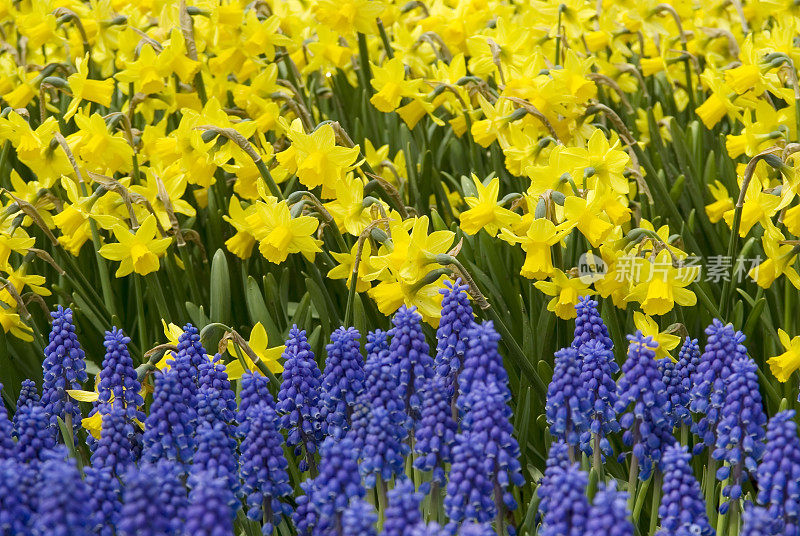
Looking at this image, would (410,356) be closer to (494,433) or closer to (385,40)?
(494,433)

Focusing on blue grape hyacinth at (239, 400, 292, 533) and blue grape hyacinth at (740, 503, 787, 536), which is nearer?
blue grape hyacinth at (740, 503, 787, 536)

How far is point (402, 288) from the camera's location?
9.33 ft

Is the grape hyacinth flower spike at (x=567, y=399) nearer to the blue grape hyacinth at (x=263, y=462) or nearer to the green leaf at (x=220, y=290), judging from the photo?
the blue grape hyacinth at (x=263, y=462)

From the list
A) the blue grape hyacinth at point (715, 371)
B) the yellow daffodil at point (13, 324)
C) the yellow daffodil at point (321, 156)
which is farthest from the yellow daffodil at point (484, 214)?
the yellow daffodil at point (13, 324)

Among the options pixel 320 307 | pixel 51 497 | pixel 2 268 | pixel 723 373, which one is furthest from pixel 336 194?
pixel 51 497

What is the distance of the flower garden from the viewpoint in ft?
7.11

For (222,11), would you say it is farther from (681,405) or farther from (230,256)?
(681,405)

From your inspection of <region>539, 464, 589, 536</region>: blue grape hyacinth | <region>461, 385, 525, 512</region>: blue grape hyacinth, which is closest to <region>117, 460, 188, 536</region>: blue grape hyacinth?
<region>461, 385, 525, 512</region>: blue grape hyacinth

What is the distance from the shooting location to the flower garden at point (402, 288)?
85.3 inches

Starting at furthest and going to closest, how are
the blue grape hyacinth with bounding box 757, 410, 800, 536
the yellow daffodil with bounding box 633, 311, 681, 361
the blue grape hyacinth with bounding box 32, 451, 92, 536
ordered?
the yellow daffodil with bounding box 633, 311, 681, 361 < the blue grape hyacinth with bounding box 757, 410, 800, 536 < the blue grape hyacinth with bounding box 32, 451, 92, 536

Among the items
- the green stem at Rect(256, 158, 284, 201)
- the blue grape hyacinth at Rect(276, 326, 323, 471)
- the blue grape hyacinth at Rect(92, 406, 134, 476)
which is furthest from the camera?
the green stem at Rect(256, 158, 284, 201)

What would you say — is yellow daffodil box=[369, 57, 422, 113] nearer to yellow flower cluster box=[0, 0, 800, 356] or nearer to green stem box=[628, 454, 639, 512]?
yellow flower cluster box=[0, 0, 800, 356]

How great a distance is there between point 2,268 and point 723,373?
7.78ft

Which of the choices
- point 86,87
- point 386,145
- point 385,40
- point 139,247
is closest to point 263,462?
point 139,247
